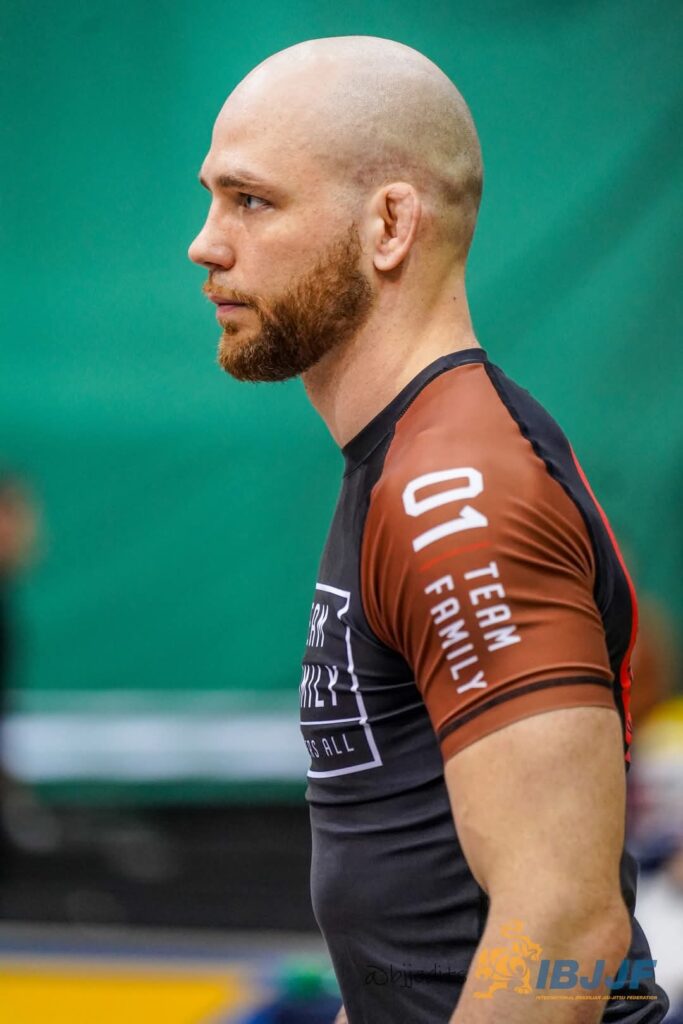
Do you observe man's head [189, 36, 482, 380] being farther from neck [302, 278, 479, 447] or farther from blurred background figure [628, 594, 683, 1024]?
blurred background figure [628, 594, 683, 1024]

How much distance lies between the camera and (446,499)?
108 cm

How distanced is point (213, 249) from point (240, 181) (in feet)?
0.24

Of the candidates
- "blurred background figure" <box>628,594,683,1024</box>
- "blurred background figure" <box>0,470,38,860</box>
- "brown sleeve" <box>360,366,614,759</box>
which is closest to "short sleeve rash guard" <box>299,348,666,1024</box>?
"brown sleeve" <box>360,366,614,759</box>

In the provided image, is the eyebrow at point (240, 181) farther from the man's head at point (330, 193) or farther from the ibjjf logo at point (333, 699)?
the ibjjf logo at point (333, 699)

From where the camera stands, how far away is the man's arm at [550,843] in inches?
39.9

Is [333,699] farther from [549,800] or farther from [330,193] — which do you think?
[330,193]

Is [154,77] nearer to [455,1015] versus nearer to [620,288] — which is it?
[620,288]

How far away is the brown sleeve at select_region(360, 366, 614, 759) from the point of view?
3.41 ft

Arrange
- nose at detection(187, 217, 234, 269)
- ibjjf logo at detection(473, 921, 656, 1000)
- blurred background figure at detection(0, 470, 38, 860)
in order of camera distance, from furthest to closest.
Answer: blurred background figure at detection(0, 470, 38, 860) → nose at detection(187, 217, 234, 269) → ibjjf logo at detection(473, 921, 656, 1000)

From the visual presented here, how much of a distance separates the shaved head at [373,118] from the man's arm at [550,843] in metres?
0.53

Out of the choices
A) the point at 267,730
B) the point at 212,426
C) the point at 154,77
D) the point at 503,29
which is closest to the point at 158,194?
the point at 154,77

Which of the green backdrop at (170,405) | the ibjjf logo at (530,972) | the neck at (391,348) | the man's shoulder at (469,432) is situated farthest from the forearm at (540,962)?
the green backdrop at (170,405)

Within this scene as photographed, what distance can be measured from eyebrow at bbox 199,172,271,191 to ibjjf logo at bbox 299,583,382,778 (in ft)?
1.27

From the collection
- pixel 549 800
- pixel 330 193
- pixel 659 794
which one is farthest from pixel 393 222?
pixel 659 794
